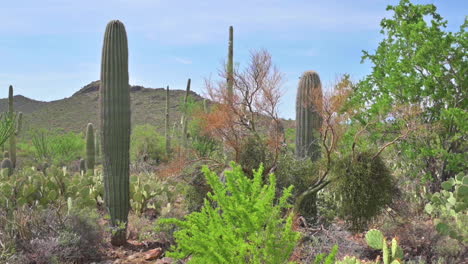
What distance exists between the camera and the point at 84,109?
52.9 metres

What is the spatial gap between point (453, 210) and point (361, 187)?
1.64 metres

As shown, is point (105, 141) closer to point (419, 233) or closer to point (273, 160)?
point (273, 160)

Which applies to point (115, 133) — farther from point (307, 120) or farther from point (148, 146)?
point (148, 146)

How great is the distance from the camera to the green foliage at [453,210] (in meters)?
7.76

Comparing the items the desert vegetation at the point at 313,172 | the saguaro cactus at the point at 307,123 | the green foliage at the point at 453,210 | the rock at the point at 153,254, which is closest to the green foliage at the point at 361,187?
the desert vegetation at the point at 313,172

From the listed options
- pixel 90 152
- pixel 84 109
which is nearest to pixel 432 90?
pixel 90 152

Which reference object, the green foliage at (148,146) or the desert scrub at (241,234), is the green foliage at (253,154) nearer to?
the desert scrub at (241,234)

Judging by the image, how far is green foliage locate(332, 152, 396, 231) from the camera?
8.49 metres

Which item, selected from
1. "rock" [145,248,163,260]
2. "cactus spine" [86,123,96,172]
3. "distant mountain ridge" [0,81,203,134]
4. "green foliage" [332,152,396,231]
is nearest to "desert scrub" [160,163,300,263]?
"rock" [145,248,163,260]

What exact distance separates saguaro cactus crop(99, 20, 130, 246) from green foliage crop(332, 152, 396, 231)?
3.71m

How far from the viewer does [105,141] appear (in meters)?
9.42

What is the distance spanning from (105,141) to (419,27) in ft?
20.8

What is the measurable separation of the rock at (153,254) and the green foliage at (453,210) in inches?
167

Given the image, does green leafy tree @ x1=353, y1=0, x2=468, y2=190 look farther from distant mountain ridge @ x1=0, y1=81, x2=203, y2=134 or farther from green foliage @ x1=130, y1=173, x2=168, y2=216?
distant mountain ridge @ x1=0, y1=81, x2=203, y2=134
